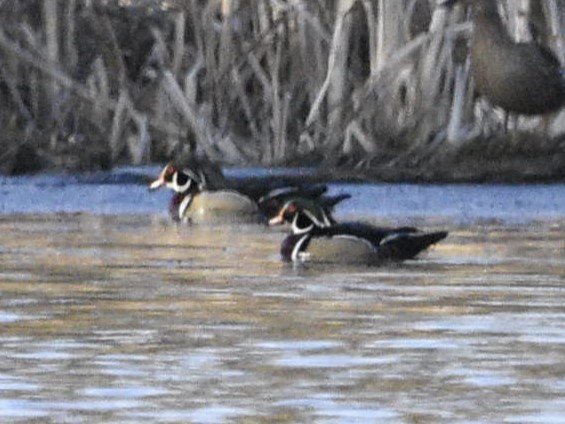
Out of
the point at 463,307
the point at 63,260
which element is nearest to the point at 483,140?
the point at 63,260

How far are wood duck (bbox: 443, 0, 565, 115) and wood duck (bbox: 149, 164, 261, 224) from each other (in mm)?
1620

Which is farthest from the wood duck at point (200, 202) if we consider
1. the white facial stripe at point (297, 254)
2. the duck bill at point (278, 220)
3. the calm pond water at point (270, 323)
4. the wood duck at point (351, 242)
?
the white facial stripe at point (297, 254)

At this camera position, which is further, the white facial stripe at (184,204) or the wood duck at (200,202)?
the white facial stripe at (184,204)

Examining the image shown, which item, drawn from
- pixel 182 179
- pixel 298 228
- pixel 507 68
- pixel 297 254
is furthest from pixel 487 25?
pixel 297 254

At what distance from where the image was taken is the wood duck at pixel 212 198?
14.0 m

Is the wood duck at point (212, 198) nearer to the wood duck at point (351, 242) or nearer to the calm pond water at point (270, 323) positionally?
the calm pond water at point (270, 323)

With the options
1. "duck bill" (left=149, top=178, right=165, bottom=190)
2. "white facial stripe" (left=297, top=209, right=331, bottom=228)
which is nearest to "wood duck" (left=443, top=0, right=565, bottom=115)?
"duck bill" (left=149, top=178, right=165, bottom=190)

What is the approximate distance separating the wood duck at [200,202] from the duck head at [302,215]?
1483 millimetres

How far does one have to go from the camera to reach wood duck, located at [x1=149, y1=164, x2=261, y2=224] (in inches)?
554

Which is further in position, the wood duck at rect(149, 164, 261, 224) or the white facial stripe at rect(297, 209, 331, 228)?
the wood duck at rect(149, 164, 261, 224)

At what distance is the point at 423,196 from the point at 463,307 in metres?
5.08

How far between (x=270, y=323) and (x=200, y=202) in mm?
5915

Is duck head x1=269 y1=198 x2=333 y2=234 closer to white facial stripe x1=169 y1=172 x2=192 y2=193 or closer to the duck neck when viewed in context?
white facial stripe x1=169 y1=172 x2=192 y2=193

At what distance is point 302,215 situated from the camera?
40.2ft
